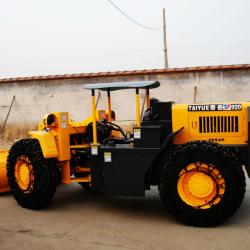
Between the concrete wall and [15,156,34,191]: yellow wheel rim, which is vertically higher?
the concrete wall

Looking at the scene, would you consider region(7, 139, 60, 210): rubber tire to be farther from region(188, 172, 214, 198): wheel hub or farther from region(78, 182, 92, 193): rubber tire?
region(188, 172, 214, 198): wheel hub

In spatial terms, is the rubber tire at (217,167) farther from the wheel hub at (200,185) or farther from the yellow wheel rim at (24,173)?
the yellow wheel rim at (24,173)

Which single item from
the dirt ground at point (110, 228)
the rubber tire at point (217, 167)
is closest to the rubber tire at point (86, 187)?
the dirt ground at point (110, 228)

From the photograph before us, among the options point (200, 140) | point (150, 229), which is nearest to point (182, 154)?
point (200, 140)

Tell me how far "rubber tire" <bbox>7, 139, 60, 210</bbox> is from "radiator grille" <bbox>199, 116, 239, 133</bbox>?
2.24 meters

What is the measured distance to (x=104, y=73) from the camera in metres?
15.0

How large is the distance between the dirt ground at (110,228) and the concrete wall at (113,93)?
7800 mm

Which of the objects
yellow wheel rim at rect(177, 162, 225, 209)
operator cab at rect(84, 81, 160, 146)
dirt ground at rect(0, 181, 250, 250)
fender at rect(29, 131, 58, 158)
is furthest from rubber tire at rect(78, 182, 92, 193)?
yellow wheel rim at rect(177, 162, 225, 209)

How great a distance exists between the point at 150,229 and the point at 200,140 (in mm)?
1299

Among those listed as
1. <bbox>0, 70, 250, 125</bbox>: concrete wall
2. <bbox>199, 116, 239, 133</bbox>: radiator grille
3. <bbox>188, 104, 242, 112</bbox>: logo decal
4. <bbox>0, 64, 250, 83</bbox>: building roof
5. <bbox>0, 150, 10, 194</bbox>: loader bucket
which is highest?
<bbox>0, 64, 250, 83</bbox>: building roof

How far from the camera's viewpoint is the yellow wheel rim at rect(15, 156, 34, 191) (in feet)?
20.5

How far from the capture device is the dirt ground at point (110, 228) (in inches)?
184

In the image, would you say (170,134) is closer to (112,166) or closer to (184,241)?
(112,166)

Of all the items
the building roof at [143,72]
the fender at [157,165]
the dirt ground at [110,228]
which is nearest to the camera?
the dirt ground at [110,228]
